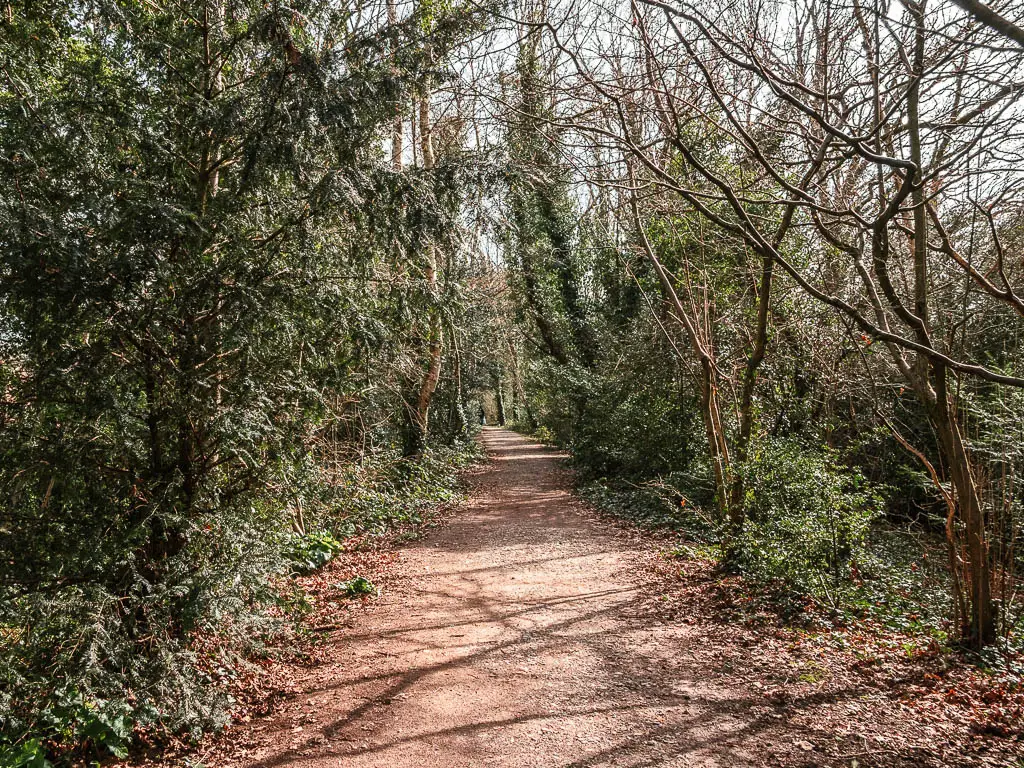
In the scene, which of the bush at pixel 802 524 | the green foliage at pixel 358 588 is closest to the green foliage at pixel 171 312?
the green foliage at pixel 358 588

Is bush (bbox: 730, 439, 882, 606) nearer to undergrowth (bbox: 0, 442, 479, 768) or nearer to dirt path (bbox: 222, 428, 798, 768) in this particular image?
dirt path (bbox: 222, 428, 798, 768)

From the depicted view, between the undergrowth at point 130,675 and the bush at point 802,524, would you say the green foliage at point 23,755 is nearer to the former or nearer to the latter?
the undergrowth at point 130,675

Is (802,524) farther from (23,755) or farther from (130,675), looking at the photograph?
(23,755)

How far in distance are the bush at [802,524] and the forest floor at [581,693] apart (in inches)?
34.3

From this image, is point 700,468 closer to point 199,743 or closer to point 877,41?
point 877,41

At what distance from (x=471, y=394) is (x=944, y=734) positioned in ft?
69.3

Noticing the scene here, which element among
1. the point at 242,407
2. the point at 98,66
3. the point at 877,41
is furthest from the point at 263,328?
the point at 877,41

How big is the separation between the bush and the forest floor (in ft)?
2.86

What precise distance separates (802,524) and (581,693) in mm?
3262

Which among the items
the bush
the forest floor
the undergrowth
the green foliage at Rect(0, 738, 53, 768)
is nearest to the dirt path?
the forest floor

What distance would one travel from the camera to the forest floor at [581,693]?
3928mm

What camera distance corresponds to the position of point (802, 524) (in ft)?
21.4

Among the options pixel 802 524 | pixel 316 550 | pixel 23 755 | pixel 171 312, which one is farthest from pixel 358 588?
pixel 802 524

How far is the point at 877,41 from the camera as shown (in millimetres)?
4328
